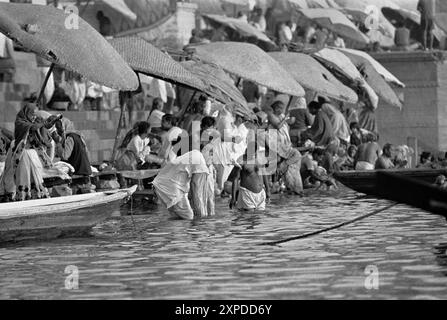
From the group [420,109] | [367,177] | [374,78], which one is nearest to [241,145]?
[367,177]

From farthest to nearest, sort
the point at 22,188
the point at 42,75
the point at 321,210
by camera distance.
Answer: the point at 42,75 < the point at 321,210 < the point at 22,188

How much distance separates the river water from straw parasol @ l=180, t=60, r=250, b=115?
7.68 feet

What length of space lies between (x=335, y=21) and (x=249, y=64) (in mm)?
11271

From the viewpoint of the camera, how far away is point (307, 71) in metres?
27.7

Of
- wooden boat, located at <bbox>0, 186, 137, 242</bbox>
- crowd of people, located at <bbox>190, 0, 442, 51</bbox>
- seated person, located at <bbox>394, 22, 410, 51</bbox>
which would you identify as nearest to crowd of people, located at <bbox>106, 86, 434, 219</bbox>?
wooden boat, located at <bbox>0, 186, 137, 242</bbox>

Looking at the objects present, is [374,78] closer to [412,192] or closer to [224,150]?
[224,150]

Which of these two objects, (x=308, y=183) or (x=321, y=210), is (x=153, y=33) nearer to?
(x=308, y=183)

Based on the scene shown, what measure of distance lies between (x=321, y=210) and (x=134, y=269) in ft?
24.4

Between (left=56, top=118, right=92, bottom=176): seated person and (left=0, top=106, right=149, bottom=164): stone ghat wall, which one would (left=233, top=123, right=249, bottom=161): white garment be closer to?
(left=0, top=106, right=149, bottom=164): stone ghat wall

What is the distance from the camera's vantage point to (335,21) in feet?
116

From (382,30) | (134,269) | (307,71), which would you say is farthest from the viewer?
(382,30)

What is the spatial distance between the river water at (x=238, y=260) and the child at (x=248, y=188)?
51 centimetres

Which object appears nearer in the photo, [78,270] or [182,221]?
[78,270]

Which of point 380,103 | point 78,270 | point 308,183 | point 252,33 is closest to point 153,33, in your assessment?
point 252,33
